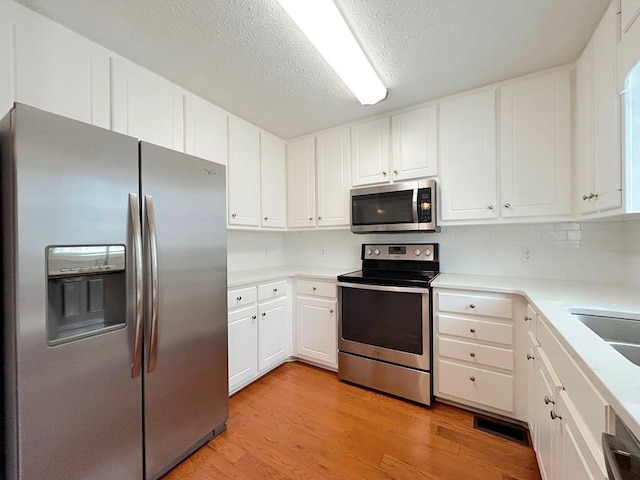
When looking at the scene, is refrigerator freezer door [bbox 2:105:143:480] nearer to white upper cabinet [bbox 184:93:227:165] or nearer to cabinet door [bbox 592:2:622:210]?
white upper cabinet [bbox 184:93:227:165]

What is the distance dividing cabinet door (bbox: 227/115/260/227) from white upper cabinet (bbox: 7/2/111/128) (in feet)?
3.06

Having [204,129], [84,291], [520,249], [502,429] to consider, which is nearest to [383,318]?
[502,429]

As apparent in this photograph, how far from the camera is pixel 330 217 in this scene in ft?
8.97

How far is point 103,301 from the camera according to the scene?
122 cm

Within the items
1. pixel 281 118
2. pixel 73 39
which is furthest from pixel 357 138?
pixel 73 39

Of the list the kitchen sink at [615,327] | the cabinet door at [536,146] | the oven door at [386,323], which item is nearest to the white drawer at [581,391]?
the kitchen sink at [615,327]

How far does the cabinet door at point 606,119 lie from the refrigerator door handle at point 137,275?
2212 mm

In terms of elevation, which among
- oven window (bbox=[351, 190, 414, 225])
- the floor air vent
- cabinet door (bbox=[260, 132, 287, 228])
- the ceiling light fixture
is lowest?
the floor air vent

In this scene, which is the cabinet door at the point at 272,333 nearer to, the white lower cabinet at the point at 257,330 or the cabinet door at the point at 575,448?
the white lower cabinet at the point at 257,330

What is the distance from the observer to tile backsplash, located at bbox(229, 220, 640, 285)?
72.7 inches

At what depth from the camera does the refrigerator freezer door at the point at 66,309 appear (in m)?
0.96

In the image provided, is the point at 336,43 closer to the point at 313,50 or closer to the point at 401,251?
the point at 313,50

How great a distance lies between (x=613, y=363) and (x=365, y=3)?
167cm

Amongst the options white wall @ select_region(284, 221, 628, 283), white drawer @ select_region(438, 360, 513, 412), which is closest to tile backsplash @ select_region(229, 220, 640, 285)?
white wall @ select_region(284, 221, 628, 283)
